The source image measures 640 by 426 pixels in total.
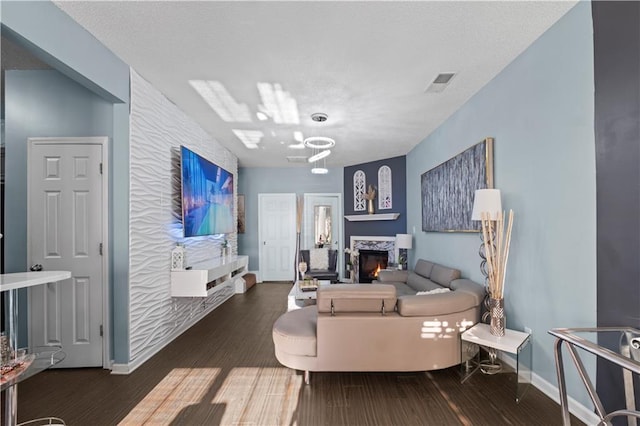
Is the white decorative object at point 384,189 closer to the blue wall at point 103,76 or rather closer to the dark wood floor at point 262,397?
the dark wood floor at point 262,397

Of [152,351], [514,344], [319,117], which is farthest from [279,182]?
[514,344]

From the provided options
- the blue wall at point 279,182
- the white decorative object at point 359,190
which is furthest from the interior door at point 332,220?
the white decorative object at point 359,190

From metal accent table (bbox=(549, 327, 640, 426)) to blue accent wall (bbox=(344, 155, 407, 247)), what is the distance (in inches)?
189

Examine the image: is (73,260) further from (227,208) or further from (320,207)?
(320,207)

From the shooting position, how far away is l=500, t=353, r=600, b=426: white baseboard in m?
2.01

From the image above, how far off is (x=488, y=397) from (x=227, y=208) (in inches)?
184

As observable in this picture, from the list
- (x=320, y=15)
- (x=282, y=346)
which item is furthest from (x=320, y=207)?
(x=320, y=15)

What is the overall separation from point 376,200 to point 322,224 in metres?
1.48

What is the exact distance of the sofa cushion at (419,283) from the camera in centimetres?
399

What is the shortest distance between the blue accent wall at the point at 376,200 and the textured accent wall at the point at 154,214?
13.3ft

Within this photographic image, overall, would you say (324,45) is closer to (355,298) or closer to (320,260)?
(355,298)

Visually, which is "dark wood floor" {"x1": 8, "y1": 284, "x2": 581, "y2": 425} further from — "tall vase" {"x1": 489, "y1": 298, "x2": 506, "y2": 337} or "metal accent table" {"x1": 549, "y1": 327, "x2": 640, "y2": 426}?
"metal accent table" {"x1": 549, "y1": 327, "x2": 640, "y2": 426}

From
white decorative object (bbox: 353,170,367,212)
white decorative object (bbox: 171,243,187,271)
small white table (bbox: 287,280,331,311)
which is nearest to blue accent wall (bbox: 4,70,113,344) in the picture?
white decorative object (bbox: 171,243,187,271)

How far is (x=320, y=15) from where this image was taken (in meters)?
2.15
